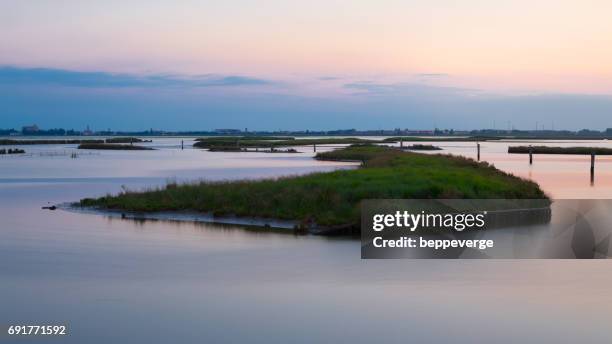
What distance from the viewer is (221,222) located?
2492 centimetres

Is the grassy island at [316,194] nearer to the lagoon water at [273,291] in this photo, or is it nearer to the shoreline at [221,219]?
the shoreline at [221,219]

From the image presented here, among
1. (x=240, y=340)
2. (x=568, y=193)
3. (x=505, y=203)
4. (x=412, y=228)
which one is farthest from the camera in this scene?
(x=568, y=193)

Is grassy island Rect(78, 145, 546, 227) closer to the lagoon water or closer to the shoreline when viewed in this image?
the shoreline

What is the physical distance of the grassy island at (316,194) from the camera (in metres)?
24.4

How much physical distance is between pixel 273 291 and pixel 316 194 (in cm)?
993

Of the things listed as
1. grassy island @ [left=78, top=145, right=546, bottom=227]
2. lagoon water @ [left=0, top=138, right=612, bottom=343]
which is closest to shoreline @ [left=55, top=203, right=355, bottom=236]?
grassy island @ [left=78, top=145, right=546, bottom=227]

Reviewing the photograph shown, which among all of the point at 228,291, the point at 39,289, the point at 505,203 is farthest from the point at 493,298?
the point at 505,203

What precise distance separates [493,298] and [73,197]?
2599cm

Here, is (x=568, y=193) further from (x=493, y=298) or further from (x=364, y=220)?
(x=493, y=298)

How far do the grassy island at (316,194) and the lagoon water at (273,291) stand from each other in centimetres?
220

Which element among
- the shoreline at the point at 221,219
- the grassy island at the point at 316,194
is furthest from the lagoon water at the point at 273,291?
the grassy island at the point at 316,194

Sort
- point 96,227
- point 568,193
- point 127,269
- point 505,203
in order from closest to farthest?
point 127,269, point 96,227, point 505,203, point 568,193

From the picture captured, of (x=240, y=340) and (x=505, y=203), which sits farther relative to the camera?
(x=505, y=203)

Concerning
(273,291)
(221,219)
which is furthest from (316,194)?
(273,291)
